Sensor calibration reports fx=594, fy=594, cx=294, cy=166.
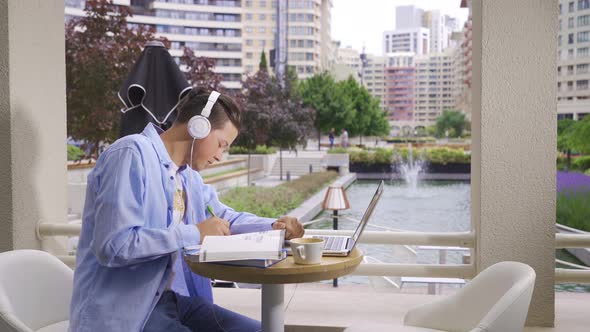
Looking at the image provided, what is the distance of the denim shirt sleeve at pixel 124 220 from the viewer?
1347mm

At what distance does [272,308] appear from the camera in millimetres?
1561

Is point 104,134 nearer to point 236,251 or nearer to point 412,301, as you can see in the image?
point 412,301

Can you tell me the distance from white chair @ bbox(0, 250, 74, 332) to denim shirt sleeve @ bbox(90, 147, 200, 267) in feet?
1.62

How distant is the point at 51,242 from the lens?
3021mm

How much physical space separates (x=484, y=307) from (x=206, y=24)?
26.0 m

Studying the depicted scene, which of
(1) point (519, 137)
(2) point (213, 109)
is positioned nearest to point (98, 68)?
(1) point (519, 137)

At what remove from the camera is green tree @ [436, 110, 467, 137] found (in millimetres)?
25344

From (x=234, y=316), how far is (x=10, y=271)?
2.33ft

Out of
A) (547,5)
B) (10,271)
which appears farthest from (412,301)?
(10,271)

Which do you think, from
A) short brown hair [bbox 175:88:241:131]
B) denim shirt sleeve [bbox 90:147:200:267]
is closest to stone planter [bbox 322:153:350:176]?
short brown hair [bbox 175:88:241:131]

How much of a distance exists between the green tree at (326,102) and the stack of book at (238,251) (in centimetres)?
2015

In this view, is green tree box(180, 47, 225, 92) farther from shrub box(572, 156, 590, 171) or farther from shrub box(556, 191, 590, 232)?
shrub box(556, 191, 590, 232)

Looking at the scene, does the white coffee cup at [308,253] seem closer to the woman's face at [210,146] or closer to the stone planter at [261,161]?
the woman's face at [210,146]

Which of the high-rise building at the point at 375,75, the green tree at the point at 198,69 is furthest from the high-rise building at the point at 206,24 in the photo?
the green tree at the point at 198,69
